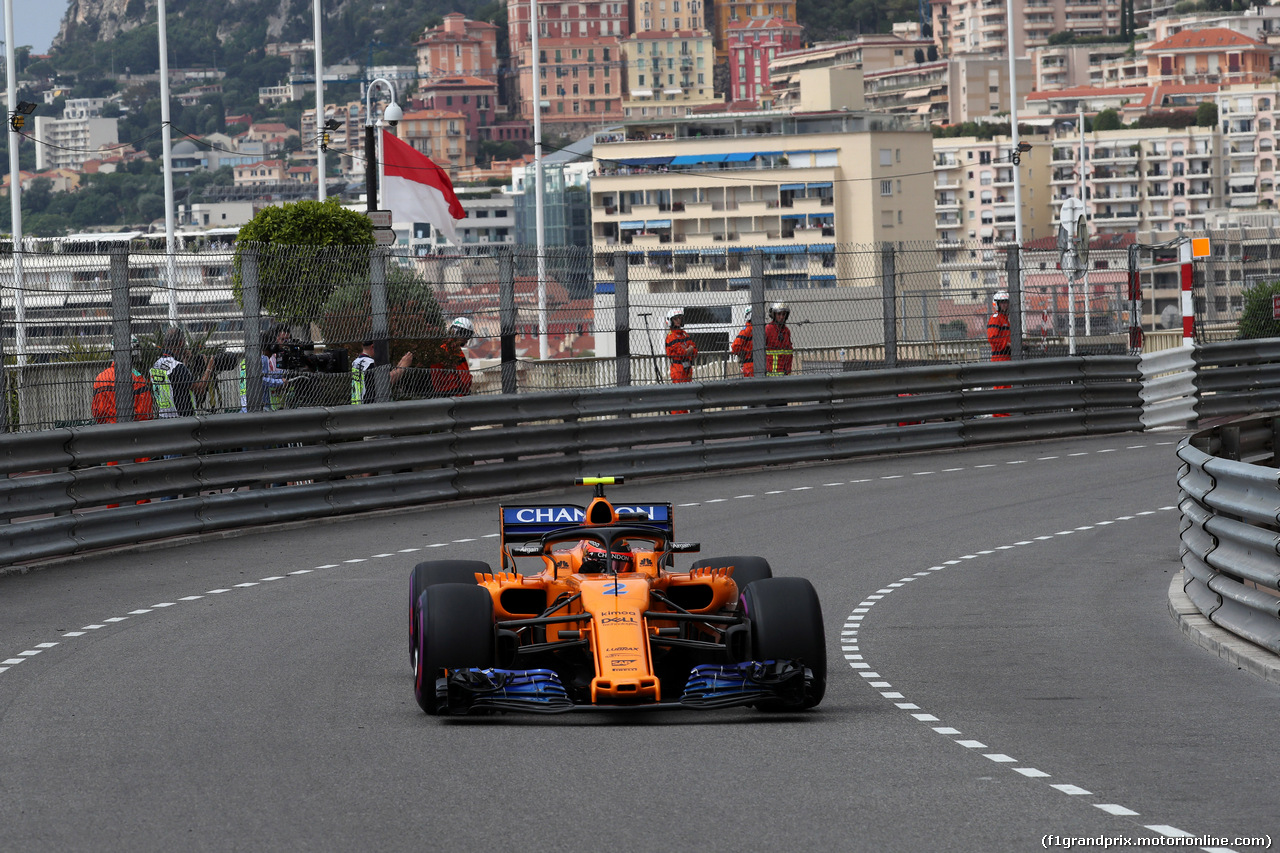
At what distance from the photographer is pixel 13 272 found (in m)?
13.1

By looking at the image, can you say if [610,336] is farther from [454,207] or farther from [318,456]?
[454,207]

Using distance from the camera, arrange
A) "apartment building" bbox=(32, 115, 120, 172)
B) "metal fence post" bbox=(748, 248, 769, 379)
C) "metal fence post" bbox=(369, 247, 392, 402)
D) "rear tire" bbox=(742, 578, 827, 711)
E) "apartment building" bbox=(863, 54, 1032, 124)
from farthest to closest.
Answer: "apartment building" bbox=(32, 115, 120, 172)
"apartment building" bbox=(863, 54, 1032, 124)
"metal fence post" bbox=(748, 248, 769, 379)
"metal fence post" bbox=(369, 247, 392, 402)
"rear tire" bbox=(742, 578, 827, 711)

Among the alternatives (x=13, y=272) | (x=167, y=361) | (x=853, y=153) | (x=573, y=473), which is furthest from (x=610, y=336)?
(x=853, y=153)

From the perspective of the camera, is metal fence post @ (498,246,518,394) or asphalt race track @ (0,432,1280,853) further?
metal fence post @ (498,246,518,394)

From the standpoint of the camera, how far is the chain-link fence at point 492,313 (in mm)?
13766

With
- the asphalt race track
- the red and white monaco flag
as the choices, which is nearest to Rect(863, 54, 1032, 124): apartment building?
the red and white monaco flag

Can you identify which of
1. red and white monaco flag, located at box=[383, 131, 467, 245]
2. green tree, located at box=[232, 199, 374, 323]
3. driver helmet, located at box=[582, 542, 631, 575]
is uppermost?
red and white monaco flag, located at box=[383, 131, 467, 245]

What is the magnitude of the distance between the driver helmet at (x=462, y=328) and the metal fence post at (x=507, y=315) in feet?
1.29

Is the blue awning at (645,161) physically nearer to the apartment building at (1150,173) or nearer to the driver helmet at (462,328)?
the apartment building at (1150,173)

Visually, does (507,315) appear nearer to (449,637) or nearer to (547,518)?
(547,518)

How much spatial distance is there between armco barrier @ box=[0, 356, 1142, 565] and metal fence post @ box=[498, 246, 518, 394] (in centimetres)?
38

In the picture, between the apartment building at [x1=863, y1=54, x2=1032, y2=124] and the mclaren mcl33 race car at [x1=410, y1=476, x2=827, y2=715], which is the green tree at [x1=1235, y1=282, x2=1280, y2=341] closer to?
the mclaren mcl33 race car at [x1=410, y1=476, x2=827, y2=715]

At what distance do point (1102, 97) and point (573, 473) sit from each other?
160907 mm

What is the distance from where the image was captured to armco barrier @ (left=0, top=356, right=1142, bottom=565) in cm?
1353
